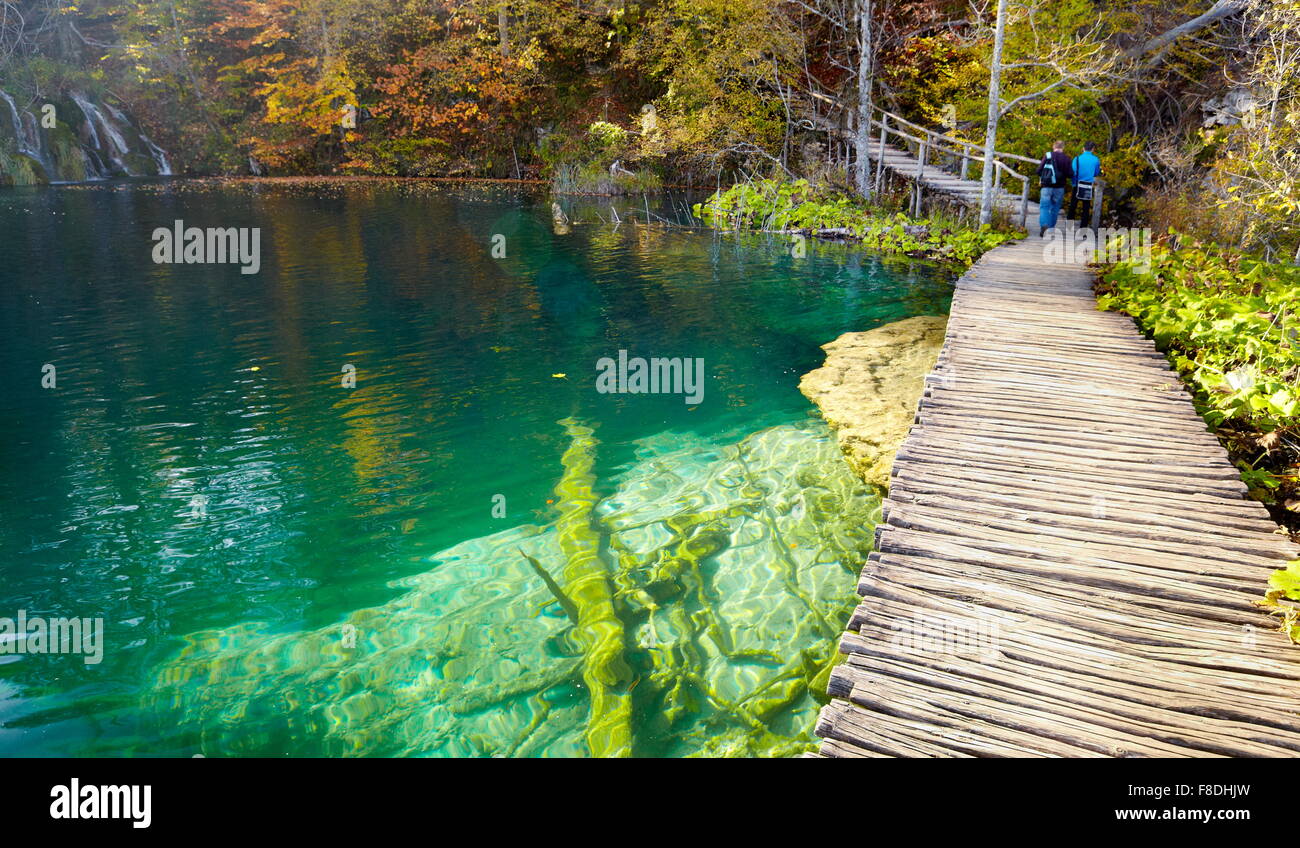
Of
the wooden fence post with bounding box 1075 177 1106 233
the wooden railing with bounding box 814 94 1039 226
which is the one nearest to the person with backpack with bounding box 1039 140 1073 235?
the wooden fence post with bounding box 1075 177 1106 233

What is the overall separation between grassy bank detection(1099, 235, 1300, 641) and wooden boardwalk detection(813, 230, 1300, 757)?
347mm

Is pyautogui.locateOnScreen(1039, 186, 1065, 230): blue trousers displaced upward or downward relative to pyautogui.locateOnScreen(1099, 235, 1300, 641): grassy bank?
upward

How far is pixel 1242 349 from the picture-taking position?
7.43 m

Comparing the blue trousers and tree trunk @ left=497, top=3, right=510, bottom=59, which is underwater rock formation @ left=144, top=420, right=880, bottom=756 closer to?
the blue trousers

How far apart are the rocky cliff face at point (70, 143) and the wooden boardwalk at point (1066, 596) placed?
119 feet

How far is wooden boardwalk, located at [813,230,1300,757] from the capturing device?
3660 millimetres

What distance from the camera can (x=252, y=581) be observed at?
626 cm

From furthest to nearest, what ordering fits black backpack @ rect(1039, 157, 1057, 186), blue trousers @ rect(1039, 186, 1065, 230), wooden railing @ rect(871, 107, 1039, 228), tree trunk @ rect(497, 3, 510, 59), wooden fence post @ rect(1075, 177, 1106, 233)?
tree trunk @ rect(497, 3, 510, 59)
wooden railing @ rect(871, 107, 1039, 228)
wooden fence post @ rect(1075, 177, 1106, 233)
blue trousers @ rect(1039, 186, 1065, 230)
black backpack @ rect(1039, 157, 1057, 186)

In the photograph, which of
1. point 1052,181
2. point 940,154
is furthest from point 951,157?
point 1052,181

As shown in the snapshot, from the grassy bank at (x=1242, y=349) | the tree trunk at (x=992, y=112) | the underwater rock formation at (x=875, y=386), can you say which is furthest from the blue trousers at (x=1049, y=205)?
the grassy bank at (x=1242, y=349)

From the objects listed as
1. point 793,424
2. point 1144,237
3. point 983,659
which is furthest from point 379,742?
point 1144,237

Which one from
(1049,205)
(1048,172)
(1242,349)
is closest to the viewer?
(1242,349)

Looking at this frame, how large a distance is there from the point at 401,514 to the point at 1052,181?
14057mm

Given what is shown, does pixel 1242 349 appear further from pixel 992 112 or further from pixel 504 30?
pixel 504 30
